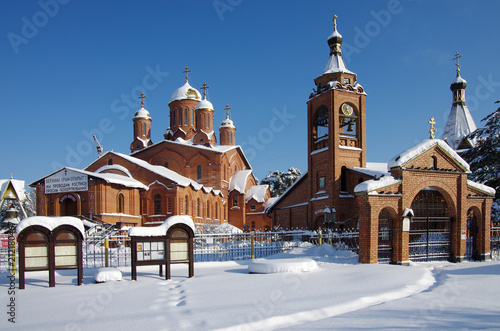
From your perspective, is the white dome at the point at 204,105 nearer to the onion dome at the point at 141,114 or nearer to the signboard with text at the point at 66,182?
the onion dome at the point at 141,114

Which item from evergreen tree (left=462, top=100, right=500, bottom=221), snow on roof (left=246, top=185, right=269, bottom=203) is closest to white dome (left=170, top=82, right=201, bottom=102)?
snow on roof (left=246, top=185, right=269, bottom=203)

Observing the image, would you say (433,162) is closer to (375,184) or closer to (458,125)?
(375,184)

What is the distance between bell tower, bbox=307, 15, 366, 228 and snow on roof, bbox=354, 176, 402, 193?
9.04 meters

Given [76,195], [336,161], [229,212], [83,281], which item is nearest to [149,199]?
[76,195]

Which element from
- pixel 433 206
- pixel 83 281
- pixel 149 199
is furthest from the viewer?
pixel 149 199

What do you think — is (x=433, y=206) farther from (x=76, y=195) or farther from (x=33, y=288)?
(x=76, y=195)

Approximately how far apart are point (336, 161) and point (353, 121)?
3.23m

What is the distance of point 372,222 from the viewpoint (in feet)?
47.5

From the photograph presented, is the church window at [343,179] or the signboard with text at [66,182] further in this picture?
the signboard with text at [66,182]

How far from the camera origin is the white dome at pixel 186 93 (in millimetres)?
45719

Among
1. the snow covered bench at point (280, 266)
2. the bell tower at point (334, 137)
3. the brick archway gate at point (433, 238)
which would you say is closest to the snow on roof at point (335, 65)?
the bell tower at point (334, 137)

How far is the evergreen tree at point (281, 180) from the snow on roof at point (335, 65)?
1403 inches

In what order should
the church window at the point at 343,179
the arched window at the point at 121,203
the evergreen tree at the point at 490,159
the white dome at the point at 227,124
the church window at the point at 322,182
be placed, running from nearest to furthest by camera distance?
the evergreen tree at the point at 490,159 < the church window at the point at 343,179 < the church window at the point at 322,182 < the arched window at the point at 121,203 < the white dome at the point at 227,124

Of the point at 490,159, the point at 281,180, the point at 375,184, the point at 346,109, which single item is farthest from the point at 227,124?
the point at 375,184
